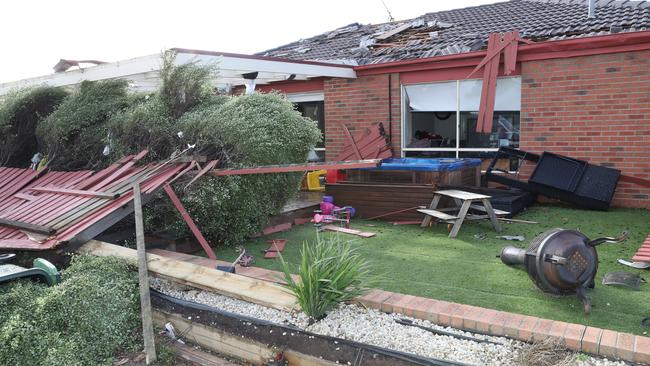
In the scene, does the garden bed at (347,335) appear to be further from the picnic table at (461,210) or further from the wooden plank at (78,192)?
the picnic table at (461,210)

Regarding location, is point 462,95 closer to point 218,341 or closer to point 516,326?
point 516,326

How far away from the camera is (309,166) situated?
4.91 metres

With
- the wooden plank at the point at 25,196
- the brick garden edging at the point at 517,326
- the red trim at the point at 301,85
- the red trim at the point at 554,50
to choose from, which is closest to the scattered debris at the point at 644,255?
the brick garden edging at the point at 517,326

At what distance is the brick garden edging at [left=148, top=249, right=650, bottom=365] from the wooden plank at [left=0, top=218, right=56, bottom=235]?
3.28m

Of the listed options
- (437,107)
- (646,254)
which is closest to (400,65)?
(437,107)

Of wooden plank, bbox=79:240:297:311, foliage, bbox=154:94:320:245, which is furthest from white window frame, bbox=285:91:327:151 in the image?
wooden plank, bbox=79:240:297:311

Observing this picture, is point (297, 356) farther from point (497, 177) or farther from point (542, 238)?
point (497, 177)

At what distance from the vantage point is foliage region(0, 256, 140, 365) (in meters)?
3.38

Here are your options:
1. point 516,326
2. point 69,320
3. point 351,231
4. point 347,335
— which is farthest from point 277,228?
point 516,326

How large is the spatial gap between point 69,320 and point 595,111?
25.6 feet

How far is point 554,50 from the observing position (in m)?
7.86

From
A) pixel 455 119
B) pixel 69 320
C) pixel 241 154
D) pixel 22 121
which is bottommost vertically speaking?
pixel 69 320

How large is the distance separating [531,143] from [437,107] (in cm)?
203

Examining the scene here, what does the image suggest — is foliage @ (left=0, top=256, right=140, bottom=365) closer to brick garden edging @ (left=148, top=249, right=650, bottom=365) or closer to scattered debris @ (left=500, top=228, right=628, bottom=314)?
brick garden edging @ (left=148, top=249, right=650, bottom=365)
